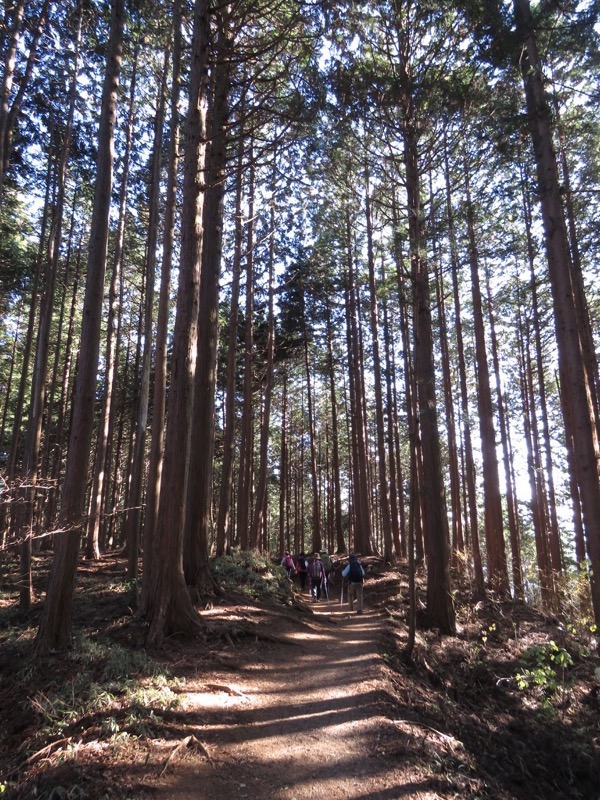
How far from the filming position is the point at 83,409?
261 inches

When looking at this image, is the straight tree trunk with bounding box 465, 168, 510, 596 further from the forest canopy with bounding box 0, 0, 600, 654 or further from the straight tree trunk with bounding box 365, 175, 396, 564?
the straight tree trunk with bounding box 365, 175, 396, 564

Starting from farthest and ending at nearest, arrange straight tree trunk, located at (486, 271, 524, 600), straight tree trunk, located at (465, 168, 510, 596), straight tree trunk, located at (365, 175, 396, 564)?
1. straight tree trunk, located at (365, 175, 396, 564)
2. straight tree trunk, located at (486, 271, 524, 600)
3. straight tree trunk, located at (465, 168, 510, 596)

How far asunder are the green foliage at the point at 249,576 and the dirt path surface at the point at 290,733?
2.68m

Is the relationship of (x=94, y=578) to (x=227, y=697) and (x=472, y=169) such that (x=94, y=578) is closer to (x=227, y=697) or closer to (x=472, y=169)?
(x=227, y=697)

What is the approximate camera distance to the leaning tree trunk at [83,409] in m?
6.25

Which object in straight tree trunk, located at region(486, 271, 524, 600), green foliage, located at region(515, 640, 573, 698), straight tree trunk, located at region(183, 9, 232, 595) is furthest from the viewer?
straight tree trunk, located at region(486, 271, 524, 600)

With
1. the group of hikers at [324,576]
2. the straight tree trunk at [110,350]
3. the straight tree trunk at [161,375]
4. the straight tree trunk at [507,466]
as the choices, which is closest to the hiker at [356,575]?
the group of hikers at [324,576]

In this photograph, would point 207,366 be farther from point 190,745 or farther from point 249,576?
point 190,745

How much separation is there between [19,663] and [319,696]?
3.82 meters

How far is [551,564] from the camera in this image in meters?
15.3

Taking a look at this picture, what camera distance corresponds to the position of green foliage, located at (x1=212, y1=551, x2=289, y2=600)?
10.2 metres

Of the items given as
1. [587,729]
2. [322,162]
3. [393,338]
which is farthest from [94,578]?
[393,338]

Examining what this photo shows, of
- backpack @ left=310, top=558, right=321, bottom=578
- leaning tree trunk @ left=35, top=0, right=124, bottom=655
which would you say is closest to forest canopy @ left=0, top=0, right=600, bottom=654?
leaning tree trunk @ left=35, top=0, right=124, bottom=655

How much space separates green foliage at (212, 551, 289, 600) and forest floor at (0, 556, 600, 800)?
0.60 metres
